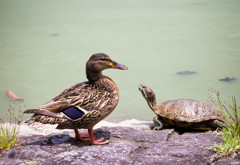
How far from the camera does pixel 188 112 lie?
5133mm

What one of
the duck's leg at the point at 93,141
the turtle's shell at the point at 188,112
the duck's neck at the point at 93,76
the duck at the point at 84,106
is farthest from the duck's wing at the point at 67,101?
the turtle's shell at the point at 188,112

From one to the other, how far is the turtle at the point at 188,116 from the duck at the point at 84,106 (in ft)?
4.35

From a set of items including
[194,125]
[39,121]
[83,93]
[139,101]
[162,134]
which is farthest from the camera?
[139,101]

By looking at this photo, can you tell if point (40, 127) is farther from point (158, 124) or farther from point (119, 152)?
point (158, 124)

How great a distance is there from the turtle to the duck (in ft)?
4.35

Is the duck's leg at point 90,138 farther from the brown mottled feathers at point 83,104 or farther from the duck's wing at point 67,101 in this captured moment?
the duck's wing at point 67,101

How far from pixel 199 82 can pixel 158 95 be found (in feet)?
4.11

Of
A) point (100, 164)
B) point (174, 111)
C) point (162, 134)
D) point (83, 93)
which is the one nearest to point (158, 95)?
point (174, 111)

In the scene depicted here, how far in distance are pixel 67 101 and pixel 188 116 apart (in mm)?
2022

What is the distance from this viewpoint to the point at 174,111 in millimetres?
5211

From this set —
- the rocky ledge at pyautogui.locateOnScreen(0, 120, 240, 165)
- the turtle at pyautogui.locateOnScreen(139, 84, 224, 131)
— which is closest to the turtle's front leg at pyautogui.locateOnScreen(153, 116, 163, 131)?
the turtle at pyautogui.locateOnScreen(139, 84, 224, 131)

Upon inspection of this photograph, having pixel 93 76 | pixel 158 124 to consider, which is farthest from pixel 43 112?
pixel 158 124

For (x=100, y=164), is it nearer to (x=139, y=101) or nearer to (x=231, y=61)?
(x=139, y=101)

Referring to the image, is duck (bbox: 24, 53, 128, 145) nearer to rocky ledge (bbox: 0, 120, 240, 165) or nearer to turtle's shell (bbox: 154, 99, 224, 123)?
rocky ledge (bbox: 0, 120, 240, 165)
